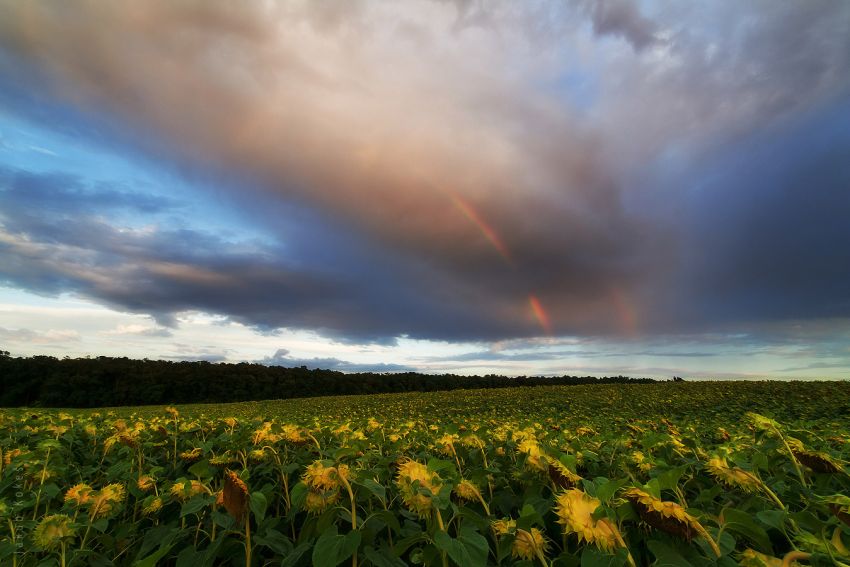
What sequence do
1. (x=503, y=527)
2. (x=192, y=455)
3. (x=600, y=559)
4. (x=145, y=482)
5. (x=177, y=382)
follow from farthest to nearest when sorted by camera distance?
(x=177, y=382) < (x=192, y=455) < (x=145, y=482) < (x=503, y=527) < (x=600, y=559)

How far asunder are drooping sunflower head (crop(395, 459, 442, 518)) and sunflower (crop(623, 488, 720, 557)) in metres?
0.78

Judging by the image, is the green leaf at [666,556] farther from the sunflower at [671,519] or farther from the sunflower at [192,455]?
the sunflower at [192,455]

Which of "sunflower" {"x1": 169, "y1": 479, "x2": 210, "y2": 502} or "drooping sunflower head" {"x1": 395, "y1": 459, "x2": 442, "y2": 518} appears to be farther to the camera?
"sunflower" {"x1": 169, "y1": 479, "x2": 210, "y2": 502}

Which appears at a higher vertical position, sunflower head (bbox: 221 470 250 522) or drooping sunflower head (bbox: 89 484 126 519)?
sunflower head (bbox: 221 470 250 522)

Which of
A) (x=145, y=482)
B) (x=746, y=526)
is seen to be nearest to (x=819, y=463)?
(x=746, y=526)

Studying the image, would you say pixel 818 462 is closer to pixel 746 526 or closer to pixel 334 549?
pixel 746 526

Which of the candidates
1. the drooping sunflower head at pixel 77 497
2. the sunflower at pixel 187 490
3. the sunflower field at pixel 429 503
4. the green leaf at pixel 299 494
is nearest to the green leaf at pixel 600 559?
the sunflower field at pixel 429 503

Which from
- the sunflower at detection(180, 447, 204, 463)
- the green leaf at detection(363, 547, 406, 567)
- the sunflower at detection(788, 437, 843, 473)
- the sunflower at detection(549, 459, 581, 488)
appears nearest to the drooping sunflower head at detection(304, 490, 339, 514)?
the green leaf at detection(363, 547, 406, 567)

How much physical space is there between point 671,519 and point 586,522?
0.92 feet

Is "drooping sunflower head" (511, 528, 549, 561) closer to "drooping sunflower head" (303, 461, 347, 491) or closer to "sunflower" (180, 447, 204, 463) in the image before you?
"drooping sunflower head" (303, 461, 347, 491)

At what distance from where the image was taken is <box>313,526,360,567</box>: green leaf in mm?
1603

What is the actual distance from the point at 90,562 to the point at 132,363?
189ft

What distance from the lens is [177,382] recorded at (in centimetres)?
4681

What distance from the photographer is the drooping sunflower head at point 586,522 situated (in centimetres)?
150
